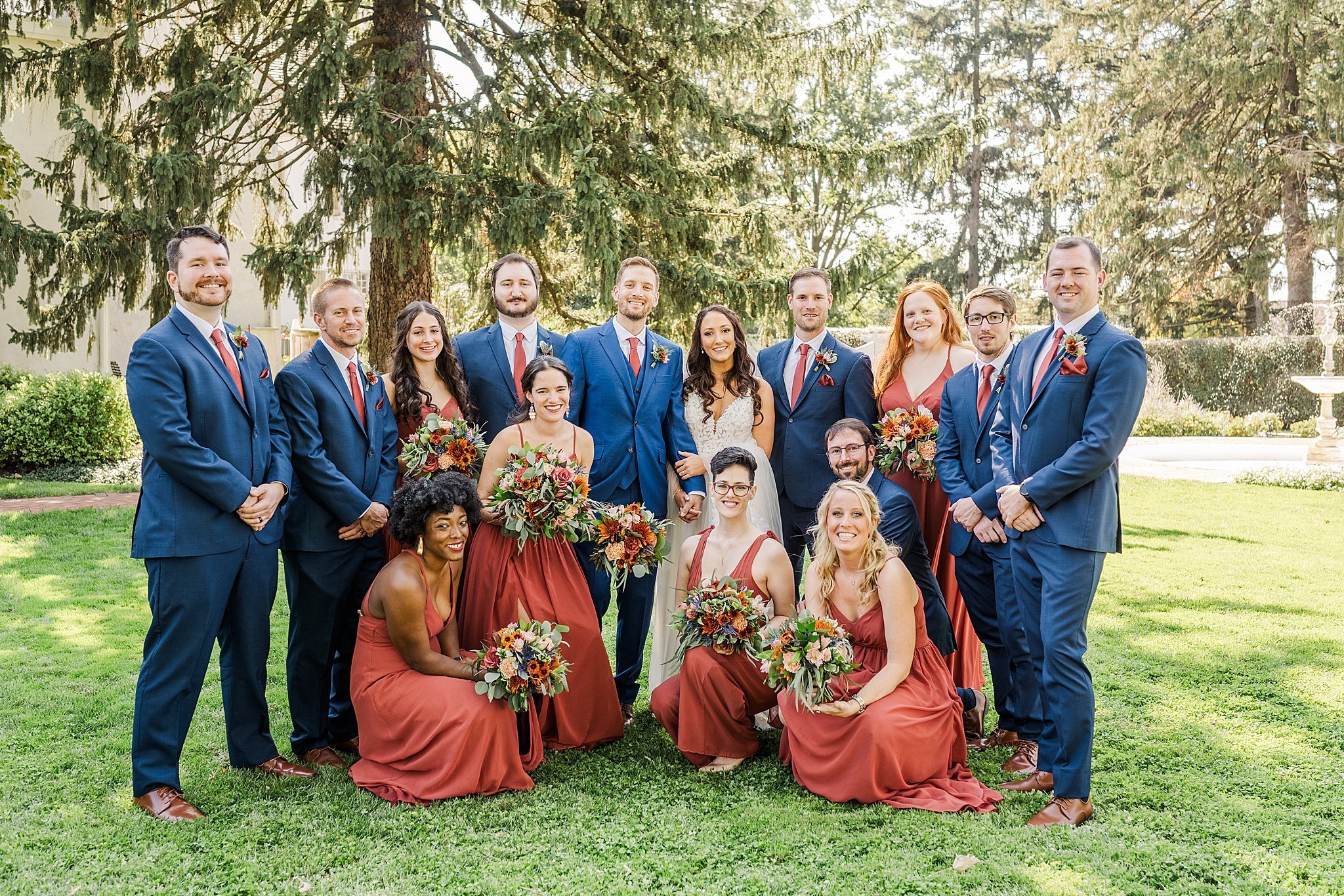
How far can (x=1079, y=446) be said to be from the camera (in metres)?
3.97

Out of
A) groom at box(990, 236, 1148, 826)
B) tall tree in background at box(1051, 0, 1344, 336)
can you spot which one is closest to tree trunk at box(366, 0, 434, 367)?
groom at box(990, 236, 1148, 826)

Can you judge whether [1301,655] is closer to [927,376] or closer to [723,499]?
[927,376]

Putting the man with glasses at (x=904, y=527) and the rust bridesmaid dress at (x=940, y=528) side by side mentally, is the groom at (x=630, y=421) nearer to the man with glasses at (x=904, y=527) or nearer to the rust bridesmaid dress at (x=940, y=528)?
the man with glasses at (x=904, y=527)

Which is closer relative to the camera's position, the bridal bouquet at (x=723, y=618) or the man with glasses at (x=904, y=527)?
the bridal bouquet at (x=723, y=618)

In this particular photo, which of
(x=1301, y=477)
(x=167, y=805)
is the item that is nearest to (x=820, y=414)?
(x=167, y=805)

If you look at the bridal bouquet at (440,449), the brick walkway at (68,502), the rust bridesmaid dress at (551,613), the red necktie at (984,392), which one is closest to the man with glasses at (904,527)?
the red necktie at (984,392)

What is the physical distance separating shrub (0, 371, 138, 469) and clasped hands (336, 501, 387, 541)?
10691mm

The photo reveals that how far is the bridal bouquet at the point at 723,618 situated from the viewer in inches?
181

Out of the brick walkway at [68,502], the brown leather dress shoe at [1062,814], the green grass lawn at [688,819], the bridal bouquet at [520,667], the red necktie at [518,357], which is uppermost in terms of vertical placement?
the red necktie at [518,357]

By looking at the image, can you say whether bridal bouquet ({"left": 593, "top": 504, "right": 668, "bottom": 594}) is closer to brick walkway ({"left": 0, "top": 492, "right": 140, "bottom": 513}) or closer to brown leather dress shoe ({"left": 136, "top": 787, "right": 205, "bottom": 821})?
brown leather dress shoe ({"left": 136, "top": 787, "right": 205, "bottom": 821})

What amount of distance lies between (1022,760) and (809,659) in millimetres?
1366

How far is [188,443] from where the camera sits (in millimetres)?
3889

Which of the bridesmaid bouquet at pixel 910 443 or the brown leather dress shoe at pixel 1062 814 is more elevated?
the bridesmaid bouquet at pixel 910 443

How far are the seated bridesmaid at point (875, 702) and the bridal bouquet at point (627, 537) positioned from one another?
33.4 inches
